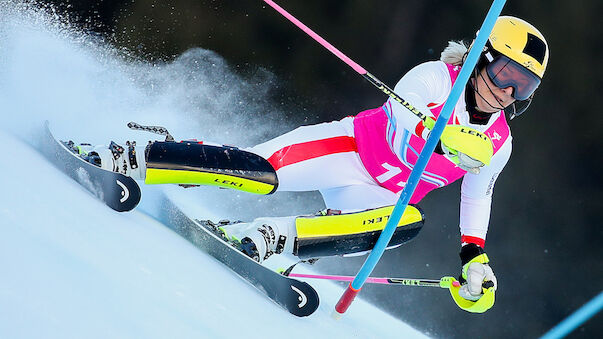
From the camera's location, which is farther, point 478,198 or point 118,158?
point 478,198

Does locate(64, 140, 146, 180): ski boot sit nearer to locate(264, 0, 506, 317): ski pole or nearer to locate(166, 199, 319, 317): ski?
locate(166, 199, 319, 317): ski

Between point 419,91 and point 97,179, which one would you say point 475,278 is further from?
point 97,179

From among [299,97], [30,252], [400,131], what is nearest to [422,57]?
[299,97]

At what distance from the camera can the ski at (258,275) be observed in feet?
7.39

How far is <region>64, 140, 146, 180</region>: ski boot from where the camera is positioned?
2336mm

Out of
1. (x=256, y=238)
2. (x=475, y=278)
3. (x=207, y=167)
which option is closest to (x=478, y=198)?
(x=475, y=278)

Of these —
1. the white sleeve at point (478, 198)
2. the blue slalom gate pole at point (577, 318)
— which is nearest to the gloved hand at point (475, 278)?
the white sleeve at point (478, 198)

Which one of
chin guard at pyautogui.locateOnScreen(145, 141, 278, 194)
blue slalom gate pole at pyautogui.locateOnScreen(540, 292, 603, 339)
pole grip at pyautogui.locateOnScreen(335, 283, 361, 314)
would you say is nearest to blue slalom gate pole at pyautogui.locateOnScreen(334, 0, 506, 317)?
pole grip at pyautogui.locateOnScreen(335, 283, 361, 314)

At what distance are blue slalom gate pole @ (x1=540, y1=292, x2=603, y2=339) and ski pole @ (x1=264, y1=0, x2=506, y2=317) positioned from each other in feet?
5.56

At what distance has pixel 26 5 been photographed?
361 centimetres

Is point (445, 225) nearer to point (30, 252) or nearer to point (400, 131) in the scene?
point (400, 131)

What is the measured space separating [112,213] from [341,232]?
31.5 inches

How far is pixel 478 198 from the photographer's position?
2848 millimetres

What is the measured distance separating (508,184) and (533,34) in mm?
1615
